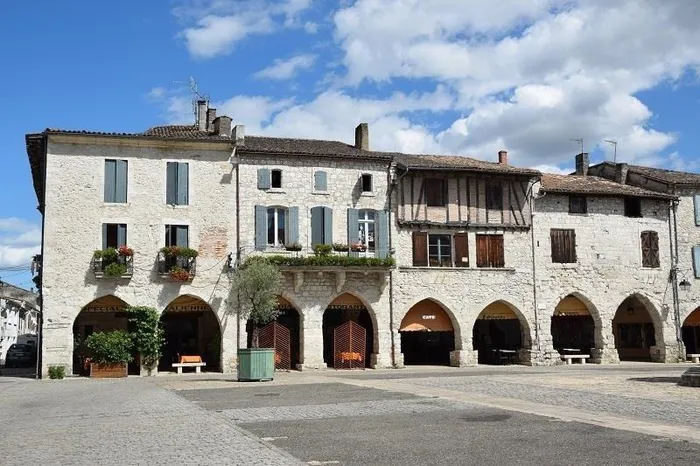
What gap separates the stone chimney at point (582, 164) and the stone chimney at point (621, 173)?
7.50 feet

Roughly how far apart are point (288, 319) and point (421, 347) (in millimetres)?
7452

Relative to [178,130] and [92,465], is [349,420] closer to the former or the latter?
[92,465]

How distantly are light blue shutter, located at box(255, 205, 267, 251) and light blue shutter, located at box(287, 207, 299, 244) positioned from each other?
987 millimetres

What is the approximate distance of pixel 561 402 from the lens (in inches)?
596

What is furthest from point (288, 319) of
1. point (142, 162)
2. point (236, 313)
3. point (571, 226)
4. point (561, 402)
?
point (561, 402)

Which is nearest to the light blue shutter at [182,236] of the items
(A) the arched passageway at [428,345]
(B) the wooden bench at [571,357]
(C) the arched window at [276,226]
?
(C) the arched window at [276,226]

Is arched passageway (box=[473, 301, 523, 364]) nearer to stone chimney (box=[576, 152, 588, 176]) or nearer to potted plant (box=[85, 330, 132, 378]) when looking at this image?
stone chimney (box=[576, 152, 588, 176])

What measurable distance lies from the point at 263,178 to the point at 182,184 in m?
3.22

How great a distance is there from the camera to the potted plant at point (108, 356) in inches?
1086

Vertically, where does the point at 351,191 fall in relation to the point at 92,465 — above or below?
above

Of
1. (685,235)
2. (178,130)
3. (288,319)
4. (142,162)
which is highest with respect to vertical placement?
(178,130)

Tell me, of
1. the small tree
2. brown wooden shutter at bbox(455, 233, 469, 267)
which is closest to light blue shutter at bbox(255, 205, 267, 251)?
the small tree

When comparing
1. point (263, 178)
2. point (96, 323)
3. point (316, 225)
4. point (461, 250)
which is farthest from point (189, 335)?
point (461, 250)

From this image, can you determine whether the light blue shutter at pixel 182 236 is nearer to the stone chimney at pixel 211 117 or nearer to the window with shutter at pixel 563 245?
the stone chimney at pixel 211 117
